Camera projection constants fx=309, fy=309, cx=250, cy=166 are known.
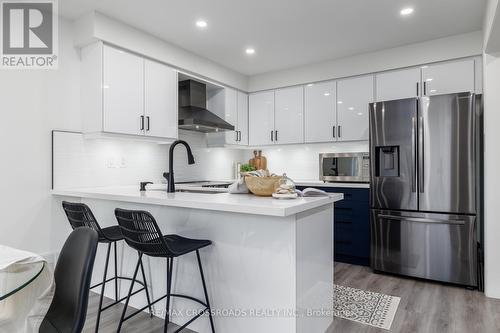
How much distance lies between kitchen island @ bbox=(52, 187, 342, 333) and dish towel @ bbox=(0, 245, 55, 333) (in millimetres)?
839

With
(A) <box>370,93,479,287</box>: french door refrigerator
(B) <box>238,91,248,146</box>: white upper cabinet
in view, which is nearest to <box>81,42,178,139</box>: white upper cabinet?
(B) <box>238,91,248,146</box>: white upper cabinet

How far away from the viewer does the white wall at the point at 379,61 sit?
3225 millimetres

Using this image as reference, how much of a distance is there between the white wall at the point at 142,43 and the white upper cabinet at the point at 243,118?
409 mm

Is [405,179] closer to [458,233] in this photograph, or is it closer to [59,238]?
[458,233]

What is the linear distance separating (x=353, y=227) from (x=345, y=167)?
80 cm

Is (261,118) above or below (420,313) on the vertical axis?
above

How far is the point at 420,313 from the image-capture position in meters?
2.36

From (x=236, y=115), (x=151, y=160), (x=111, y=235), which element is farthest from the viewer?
(x=236, y=115)

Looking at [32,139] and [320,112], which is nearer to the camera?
[32,139]

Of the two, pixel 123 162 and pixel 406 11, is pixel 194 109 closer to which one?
pixel 123 162

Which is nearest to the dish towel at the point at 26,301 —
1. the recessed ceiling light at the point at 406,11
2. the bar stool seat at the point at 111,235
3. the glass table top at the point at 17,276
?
the glass table top at the point at 17,276

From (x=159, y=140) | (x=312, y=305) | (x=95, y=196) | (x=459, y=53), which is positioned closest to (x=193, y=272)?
(x=312, y=305)

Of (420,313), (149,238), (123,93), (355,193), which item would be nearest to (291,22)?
(123,93)

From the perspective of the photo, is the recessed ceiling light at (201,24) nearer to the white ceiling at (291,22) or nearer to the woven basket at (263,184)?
the white ceiling at (291,22)
